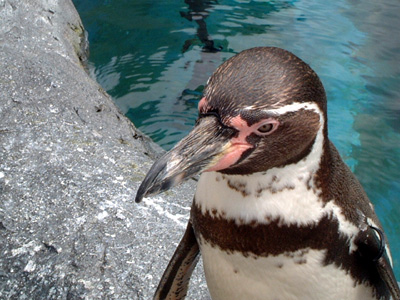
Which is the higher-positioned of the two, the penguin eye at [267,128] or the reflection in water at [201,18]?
the penguin eye at [267,128]

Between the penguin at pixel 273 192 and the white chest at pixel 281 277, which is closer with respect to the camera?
the penguin at pixel 273 192

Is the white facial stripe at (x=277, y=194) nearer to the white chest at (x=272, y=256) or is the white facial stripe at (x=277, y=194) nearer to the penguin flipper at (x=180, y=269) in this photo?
the white chest at (x=272, y=256)

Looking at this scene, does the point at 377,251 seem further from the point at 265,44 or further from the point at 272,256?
the point at 265,44

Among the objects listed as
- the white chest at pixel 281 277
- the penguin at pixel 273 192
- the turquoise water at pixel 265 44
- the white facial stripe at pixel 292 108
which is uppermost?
the white facial stripe at pixel 292 108

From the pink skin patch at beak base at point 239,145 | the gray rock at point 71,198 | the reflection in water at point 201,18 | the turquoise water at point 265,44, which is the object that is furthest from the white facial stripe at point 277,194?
the reflection in water at point 201,18

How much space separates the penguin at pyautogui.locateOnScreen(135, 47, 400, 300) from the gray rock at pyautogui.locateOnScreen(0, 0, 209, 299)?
0.56 m

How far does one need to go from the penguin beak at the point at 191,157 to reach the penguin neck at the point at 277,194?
0.56 feet

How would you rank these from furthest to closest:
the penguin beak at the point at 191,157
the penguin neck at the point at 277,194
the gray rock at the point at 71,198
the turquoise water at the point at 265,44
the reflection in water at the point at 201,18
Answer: the reflection in water at the point at 201,18 → the turquoise water at the point at 265,44 → the gray rock at the point at 71,198 → the penguin neck at the point at 277,194 → the penguin beak at the point at 191,157

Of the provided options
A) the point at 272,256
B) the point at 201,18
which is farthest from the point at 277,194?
the point at 201,18

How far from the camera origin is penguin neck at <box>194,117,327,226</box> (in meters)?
1.53

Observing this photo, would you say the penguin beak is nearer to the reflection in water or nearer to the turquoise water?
the turquoise water

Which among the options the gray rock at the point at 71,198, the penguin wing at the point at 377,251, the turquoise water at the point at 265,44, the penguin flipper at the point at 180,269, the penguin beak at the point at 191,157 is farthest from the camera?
the turquoise water at the point at 265,44

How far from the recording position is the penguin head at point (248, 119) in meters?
1.38

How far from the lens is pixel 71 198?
253cm
